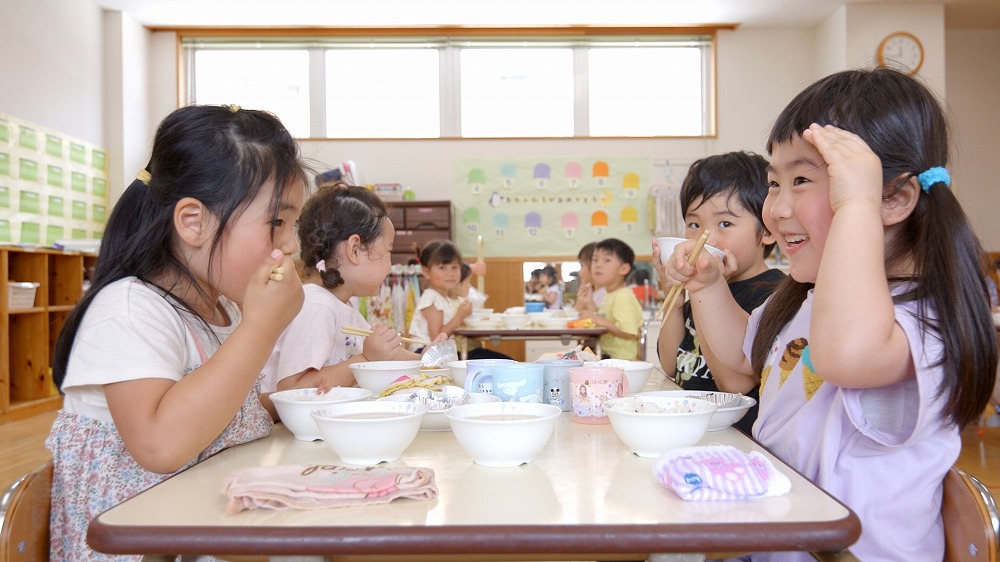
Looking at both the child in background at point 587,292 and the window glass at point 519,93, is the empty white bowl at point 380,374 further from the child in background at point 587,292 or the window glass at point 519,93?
the window glass at point 519,93

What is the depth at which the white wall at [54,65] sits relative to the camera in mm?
5309

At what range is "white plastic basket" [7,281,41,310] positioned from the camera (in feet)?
15.3

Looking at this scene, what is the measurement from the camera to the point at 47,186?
5766 mm

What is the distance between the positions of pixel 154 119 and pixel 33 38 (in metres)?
1.93

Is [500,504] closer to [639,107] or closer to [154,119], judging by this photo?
[639,107]

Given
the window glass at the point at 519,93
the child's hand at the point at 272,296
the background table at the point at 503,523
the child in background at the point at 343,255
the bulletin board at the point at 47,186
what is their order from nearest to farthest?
the background table at the point at 503,523 < the child's hand at the point at 272,296 < the child in background at the point at 343,255 < the bulletin board at the point at 47,186 < the window glass at the point at 519,93

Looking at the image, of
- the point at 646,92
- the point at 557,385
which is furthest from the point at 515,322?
the point at 646,92

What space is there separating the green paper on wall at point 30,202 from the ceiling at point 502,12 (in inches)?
79.5

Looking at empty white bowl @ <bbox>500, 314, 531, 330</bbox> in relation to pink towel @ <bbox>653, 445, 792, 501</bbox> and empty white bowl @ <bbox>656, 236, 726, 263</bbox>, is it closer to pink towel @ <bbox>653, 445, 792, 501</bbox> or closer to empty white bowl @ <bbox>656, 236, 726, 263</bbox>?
empty white bowl @ <bbox>656, 236, 726, 263</bbox>

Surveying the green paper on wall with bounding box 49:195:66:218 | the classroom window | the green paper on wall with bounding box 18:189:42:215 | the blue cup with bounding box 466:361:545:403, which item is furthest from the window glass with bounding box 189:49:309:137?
the blue cup with bounding box 466:361:545:403

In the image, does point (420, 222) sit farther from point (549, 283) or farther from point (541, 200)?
point (549, 283)

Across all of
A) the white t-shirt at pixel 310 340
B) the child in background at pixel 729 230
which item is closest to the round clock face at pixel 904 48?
the child in background at pixel 729 230

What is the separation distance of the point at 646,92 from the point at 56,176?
5.30 m

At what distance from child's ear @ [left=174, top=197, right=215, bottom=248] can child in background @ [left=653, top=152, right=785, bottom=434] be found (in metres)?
1.05
